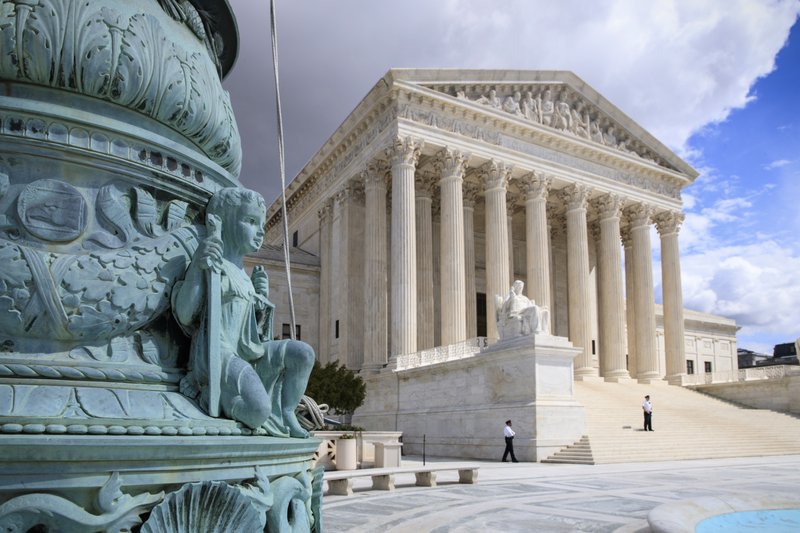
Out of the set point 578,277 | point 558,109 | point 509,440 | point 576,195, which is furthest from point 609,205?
point 509,440

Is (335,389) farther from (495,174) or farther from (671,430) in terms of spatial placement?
(495,174)

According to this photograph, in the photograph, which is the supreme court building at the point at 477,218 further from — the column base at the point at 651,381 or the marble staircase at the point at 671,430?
the marble staircase at the point at 671,430

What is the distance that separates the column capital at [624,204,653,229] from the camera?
43447 millimetres

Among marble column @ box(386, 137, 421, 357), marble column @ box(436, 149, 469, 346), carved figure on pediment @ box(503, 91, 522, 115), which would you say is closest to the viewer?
marble column @ box(386, 137, 421, 357)

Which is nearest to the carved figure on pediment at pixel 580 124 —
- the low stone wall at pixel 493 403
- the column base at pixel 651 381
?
the column base at pixel 651 381

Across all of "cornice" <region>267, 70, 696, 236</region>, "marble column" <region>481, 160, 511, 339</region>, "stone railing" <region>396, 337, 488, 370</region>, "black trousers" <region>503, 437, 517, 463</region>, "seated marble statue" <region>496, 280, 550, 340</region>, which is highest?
"cornice" <region>267, 70, 696, 236</region>

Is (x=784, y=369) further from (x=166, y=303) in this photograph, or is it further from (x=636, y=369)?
(x=166, y=303)

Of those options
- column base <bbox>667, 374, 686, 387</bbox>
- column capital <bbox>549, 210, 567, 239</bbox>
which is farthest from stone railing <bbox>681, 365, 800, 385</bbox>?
column capital <bbox>549, 210, 567, 239</bbox>

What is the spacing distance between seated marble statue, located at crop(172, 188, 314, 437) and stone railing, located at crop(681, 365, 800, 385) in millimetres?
37017

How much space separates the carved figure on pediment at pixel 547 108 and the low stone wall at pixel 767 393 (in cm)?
1783

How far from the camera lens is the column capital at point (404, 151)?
1294 inches

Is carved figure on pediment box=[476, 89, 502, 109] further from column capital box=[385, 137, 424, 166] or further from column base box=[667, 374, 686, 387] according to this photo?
column base box=[667, 374, 686, 387]

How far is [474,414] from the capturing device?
25516 mm

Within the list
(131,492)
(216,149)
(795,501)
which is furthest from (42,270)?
(795,501)
